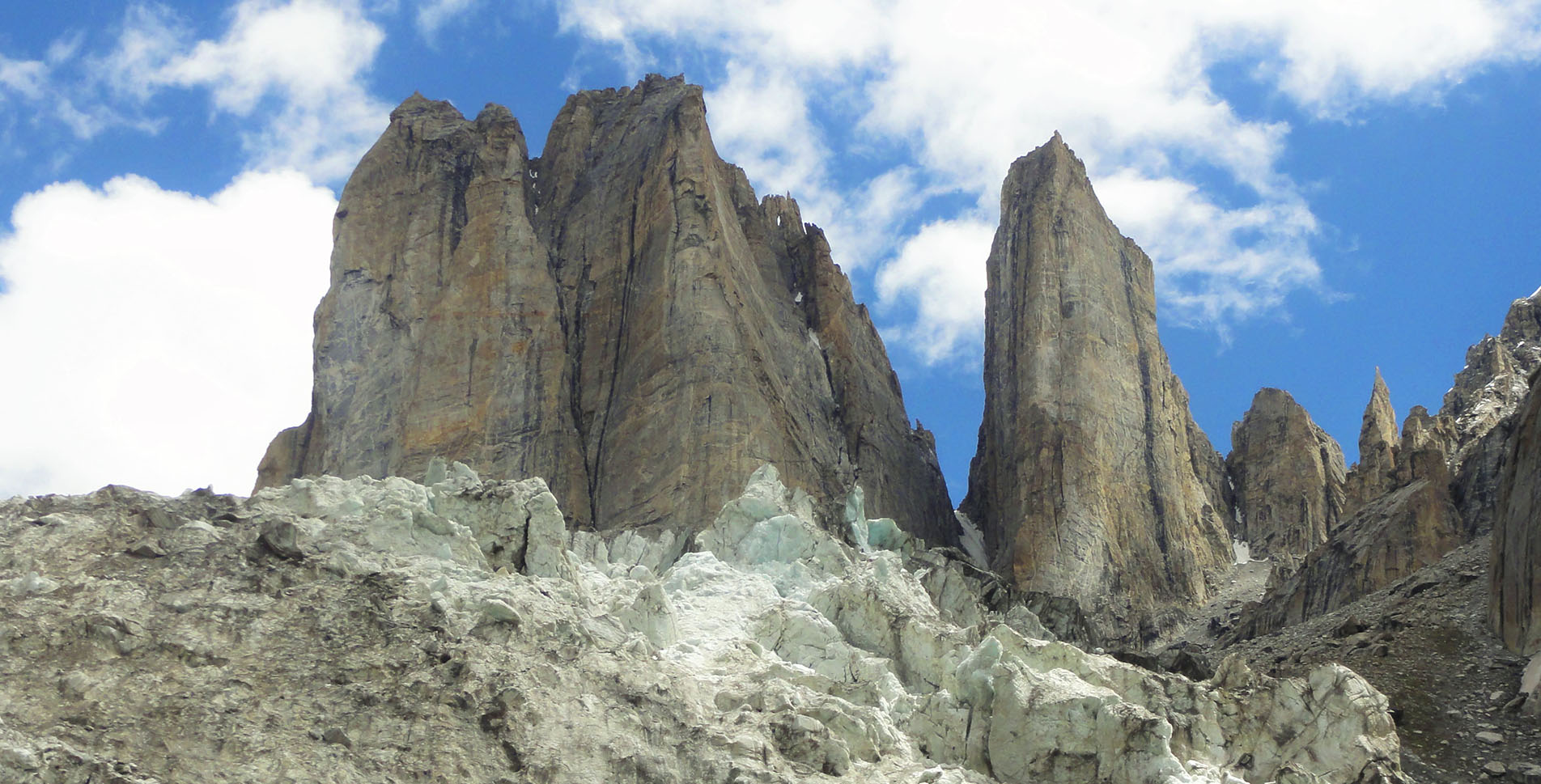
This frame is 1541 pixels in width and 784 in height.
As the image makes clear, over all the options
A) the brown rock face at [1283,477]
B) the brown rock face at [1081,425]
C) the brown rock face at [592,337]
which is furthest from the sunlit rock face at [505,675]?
the brown rock face at [1283,477]

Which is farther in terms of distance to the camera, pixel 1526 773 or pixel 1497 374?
pixel 1497 374

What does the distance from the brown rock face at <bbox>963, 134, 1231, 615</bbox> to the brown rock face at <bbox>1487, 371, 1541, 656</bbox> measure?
26458mm

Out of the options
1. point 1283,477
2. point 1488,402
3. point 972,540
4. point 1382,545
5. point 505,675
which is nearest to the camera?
point 505,675

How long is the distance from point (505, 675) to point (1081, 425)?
58.3m

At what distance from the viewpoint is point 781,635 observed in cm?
4522

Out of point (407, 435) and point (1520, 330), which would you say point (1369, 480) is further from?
point (407, 435)

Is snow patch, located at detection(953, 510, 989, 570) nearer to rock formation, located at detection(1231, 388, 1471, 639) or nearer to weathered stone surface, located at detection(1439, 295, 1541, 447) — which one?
rock formation, located at detection(1231, 388, 1471, 639)

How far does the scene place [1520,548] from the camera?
2183 inches

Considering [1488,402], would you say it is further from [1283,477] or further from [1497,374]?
[1283,477]

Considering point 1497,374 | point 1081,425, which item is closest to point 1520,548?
point 1081,425

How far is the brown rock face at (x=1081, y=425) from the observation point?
86125mm

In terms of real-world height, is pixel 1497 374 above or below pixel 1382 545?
above

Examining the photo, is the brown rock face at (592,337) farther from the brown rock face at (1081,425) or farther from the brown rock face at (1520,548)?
the brown rock face at (1520,548)

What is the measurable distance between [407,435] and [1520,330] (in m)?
61.1
